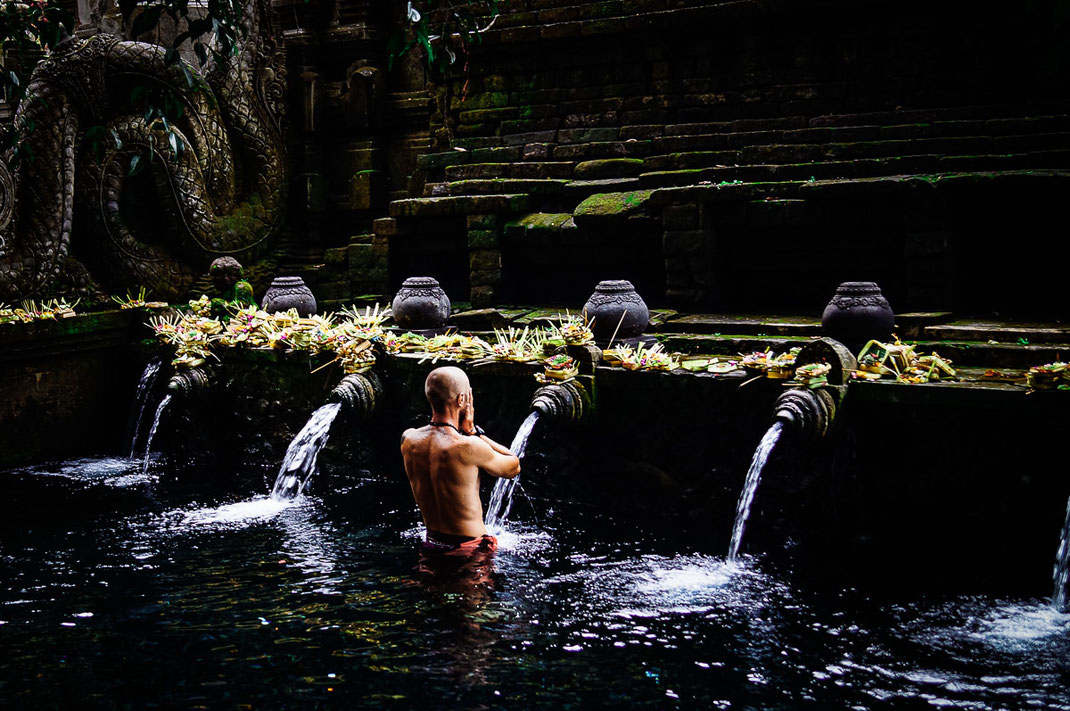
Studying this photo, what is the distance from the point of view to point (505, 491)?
23.7ft

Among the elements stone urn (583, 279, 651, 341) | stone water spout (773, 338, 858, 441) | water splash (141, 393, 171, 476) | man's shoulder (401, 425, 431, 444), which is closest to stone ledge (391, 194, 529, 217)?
stone urn (583, 279, 651, 341)

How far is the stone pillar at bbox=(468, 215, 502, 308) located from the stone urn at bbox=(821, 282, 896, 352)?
4.31m

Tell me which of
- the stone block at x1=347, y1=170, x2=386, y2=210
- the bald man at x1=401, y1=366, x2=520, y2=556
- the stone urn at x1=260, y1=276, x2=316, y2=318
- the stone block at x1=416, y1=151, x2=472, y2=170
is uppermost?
the stone block at x1=416, y1=151, x2=472, y2=170

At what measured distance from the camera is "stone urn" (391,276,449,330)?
866cm

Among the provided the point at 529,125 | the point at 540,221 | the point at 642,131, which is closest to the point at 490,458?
the point at 540,221

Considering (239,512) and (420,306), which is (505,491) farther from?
(420,306)

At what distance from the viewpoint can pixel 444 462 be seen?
5672 millimetres

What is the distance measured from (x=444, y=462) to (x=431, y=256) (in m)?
6.04

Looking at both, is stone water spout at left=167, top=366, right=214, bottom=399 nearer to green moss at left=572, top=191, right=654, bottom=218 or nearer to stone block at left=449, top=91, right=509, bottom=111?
→ green moss at left=572, top=191, right=654, bottom=218

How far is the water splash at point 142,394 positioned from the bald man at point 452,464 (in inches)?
188

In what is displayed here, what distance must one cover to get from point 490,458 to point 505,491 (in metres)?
1.59

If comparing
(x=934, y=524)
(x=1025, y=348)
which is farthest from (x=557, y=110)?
(x=934, y=524)

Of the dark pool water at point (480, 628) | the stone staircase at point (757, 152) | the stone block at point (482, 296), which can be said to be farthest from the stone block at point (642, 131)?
the dark pool water at point (480, 628)

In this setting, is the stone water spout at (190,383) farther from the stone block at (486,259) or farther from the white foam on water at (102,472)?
the stone block at (486,259)
